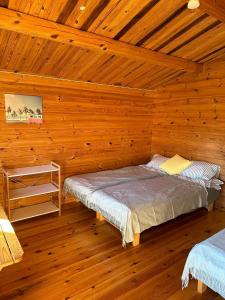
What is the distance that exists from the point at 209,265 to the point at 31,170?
90.7 inches

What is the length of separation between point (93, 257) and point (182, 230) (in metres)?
1.22

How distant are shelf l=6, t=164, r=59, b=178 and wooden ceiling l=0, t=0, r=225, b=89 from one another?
129 cm

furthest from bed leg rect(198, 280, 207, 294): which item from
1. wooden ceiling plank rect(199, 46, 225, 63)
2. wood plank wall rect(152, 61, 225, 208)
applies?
wooden ceiling plank rect(199, 46, 225, 63)

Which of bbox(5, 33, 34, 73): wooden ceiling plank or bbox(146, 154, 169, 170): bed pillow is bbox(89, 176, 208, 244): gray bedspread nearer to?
bbox(146, 154, 169, 170): bed pillow

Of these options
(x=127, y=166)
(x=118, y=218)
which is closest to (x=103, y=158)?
(x=127, y=166)

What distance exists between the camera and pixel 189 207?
9.21 ft

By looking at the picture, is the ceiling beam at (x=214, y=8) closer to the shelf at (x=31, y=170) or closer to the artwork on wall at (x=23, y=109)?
the artwork on wall at (x=23, y=109)

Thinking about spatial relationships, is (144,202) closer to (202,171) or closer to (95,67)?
(202,171)

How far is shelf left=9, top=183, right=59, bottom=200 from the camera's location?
277cm

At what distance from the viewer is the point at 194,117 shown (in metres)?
3.66

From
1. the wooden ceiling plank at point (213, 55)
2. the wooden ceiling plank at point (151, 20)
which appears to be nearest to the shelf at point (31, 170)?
the wooden ceiling plank at point (151, 20)

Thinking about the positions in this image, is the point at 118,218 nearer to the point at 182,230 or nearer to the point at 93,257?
the point at 93,257

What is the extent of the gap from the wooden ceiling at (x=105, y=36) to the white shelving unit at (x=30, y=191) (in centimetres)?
129

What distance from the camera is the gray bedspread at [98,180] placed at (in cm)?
285
